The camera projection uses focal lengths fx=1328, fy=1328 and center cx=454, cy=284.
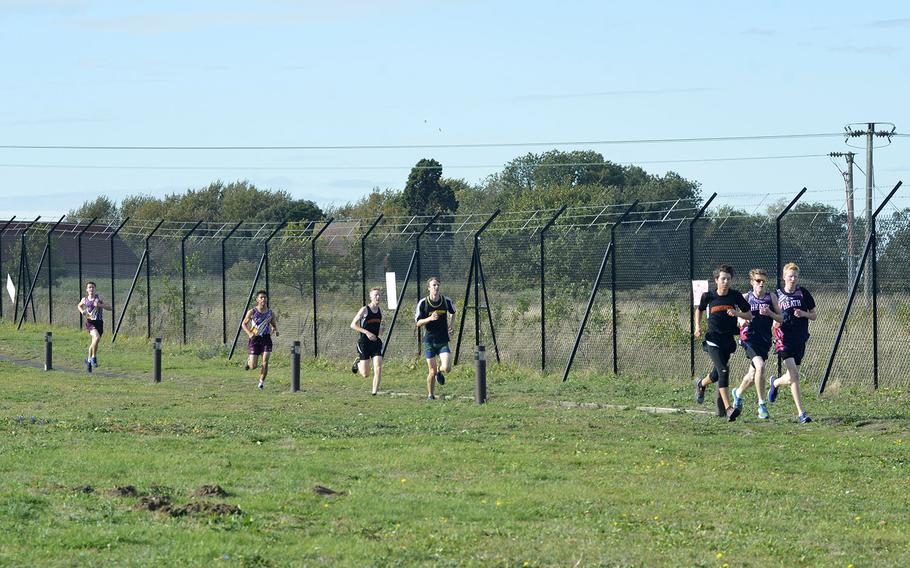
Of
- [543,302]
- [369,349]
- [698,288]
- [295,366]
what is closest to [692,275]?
[698,288]

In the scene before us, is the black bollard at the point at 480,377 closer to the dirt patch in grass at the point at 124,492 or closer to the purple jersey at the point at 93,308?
the dirt patch in grass at the point at 124,492

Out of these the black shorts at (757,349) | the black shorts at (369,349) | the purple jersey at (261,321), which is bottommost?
the black shorts at (369,349)

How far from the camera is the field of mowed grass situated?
7988 millimetres

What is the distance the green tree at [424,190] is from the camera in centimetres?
7781

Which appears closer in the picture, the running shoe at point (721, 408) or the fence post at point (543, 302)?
the running shoe at point (721, 408)

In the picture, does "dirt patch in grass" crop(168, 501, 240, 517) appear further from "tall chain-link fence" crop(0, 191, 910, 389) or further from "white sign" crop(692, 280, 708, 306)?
"white sign" crop(692, 280, 708, 306)

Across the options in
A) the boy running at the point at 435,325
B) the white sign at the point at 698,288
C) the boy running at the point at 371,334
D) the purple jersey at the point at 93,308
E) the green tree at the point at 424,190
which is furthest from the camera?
the green tree at the point at 424,190

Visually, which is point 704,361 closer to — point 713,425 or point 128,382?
point 713,425

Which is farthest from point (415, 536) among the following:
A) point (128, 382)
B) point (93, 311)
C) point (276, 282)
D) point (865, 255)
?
point (276, 282)

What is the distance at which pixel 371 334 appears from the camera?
19.8m

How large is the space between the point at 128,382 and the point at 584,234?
27.3 feet

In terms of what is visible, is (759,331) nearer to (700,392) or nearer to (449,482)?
(700,392)

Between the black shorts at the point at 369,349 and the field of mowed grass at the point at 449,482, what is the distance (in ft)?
5.19

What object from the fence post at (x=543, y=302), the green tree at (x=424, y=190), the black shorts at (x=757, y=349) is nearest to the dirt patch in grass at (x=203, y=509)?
the black shorts at (x=757, y=349)
